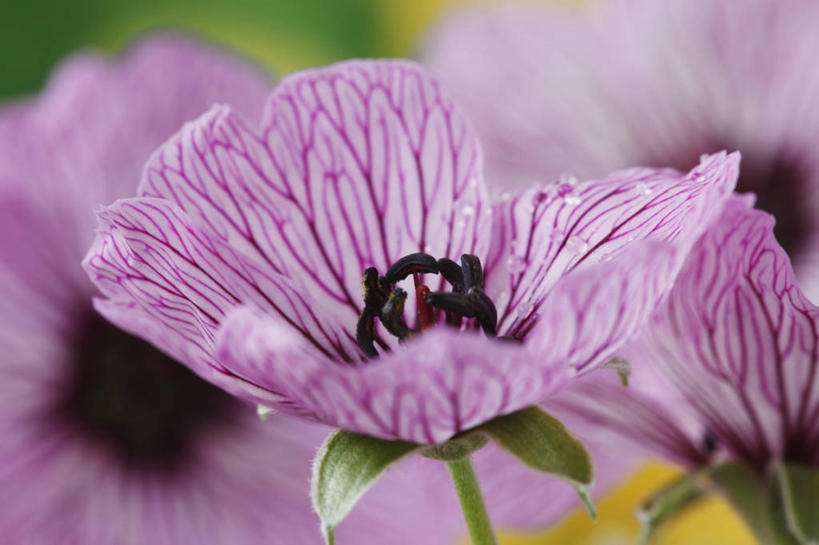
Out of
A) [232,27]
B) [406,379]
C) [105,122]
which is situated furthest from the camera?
[232,27]

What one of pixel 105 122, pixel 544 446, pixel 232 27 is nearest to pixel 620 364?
pixel 544 446

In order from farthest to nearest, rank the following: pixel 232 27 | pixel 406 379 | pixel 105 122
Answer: pixel 232 27, pixel 105 122, pixel 406 379

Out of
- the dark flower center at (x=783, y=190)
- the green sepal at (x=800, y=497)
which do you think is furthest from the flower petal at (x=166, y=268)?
the dark flower center at (x=783, y=190)

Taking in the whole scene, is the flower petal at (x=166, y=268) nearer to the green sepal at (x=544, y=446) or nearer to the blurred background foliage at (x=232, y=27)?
the green sepal at (x=544, y=446)

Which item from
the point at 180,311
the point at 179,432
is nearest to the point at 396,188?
the point at 180,311

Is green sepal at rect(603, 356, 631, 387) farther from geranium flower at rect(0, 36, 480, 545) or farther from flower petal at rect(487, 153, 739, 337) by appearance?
geranium flower at rect(0, 36, 480, 545)

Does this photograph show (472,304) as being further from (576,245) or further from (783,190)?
(783,190)
